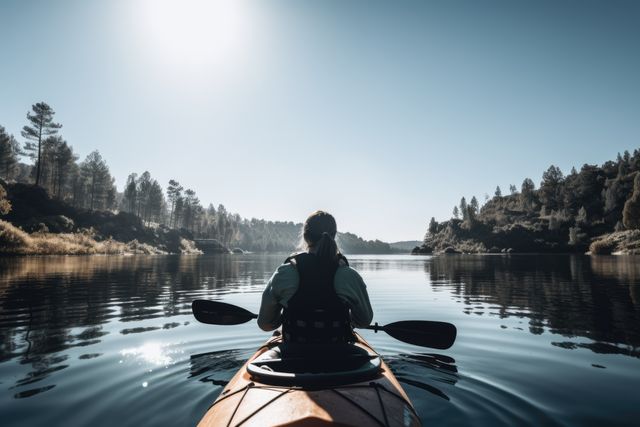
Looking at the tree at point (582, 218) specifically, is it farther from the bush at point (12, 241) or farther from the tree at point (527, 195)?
the bush at point (12, 241)

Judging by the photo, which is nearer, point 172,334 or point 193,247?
point 172,334

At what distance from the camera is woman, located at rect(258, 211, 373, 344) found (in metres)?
4.75

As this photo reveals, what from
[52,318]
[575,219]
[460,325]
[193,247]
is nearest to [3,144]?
[193,247]

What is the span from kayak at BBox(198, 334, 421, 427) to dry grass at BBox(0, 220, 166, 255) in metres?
46.3

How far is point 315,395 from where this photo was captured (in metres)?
3.58

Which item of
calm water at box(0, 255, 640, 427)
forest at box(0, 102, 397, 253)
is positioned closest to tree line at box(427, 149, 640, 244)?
forest at box(0, 102, 397, 253)

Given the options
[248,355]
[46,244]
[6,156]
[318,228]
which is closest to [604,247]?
[248,355]

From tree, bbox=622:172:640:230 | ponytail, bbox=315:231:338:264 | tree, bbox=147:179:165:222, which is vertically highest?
tree, bbox=147:179:165:222

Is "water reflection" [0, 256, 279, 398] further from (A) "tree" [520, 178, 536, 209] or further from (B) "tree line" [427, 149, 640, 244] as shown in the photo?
(A) "tree" [520, 178, 536, 209]

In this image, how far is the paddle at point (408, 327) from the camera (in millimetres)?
6102

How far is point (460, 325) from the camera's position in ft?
39.0

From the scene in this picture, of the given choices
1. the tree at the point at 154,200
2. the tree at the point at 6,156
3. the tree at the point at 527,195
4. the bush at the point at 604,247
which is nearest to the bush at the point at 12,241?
the tree at the point at 6,156

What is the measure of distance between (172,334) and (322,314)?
720 cm

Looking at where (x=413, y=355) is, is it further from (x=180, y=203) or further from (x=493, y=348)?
(x=180, y=203)
